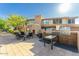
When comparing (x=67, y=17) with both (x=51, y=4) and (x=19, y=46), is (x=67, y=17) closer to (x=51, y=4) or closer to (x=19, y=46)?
(x=51, y=4)

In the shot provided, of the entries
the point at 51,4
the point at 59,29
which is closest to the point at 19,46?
the point at 59,29

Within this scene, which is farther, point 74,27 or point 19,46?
point 19,46

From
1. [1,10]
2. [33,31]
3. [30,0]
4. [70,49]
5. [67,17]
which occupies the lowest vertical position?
[70,49]

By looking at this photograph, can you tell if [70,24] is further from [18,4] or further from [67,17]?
[18,4]

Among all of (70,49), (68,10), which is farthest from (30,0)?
(70,49)

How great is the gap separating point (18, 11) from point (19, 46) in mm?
813

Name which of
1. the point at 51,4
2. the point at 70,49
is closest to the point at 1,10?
the point at 51,4

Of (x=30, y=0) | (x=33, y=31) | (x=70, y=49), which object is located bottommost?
(x=70, y=49)

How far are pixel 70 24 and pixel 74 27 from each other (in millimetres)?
109

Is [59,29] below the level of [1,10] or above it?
below

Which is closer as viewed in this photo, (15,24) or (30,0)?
(30,0)

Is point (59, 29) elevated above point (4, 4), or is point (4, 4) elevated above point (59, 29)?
point (4, 4)

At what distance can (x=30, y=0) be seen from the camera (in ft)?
9.66

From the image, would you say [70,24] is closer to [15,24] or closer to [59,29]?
[59,29]
